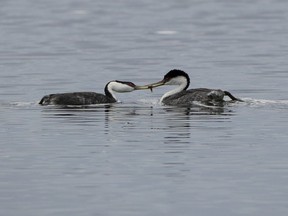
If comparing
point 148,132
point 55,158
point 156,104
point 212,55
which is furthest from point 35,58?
point 55,158

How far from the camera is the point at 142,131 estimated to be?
24484 mm

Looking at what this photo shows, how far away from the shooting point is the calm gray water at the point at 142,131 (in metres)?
17.9

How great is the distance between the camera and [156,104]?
30859 millimetres

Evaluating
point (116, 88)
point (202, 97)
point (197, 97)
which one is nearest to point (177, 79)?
point (116, 88)

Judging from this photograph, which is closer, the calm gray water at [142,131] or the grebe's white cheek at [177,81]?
the calm gray water at [142,131]

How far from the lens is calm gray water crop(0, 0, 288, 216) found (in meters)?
17.9

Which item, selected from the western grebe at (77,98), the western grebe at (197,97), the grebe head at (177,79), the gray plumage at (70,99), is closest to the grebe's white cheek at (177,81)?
the grebe head at (177,79)

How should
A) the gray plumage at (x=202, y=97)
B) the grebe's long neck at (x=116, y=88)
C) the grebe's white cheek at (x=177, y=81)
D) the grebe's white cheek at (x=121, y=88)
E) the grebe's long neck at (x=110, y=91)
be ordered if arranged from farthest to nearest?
1. the grebe's white cheek at (x=121, y=88)
2. the grebe's white cheek at (x=177, y=81)
3. the grebe's long neck at (x=116, y=88)
4. the grebe's long neck at (x=110, y=91)
5. the gray plumage at (x=202, y=97)

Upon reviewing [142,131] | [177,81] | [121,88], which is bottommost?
[142,131]

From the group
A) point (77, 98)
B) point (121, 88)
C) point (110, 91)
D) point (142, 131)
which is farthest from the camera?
point (121, 88)

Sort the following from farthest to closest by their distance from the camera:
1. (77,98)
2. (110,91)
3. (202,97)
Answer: (110,91)
(77,98)
(202,97)

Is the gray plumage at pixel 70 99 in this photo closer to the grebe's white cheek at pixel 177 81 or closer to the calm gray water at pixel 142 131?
the calm gray water at pixel 142 131

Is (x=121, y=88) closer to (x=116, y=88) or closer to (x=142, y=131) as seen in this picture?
(x=116, y=88)

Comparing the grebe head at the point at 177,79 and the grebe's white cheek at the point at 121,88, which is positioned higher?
the grebe head at the point at 177,79
